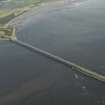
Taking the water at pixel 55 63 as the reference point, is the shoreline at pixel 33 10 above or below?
above

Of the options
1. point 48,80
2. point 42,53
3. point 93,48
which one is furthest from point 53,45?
point 48,80

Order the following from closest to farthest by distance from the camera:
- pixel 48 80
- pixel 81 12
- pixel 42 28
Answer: pixel 48 80, pixel 42 28, pixel 81 12

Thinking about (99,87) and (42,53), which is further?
(42,53)

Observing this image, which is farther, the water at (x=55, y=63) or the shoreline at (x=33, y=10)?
the shoreline at (x=33, y=10)

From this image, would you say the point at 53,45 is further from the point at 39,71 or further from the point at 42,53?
the point at 39,71

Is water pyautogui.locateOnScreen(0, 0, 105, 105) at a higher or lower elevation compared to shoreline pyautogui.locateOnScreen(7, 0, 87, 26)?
lower

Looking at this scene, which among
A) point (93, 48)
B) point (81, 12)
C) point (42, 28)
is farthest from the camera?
point (81, 12)

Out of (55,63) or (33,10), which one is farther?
(33,10)

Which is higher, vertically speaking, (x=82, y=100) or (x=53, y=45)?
(x=53, y=45)
